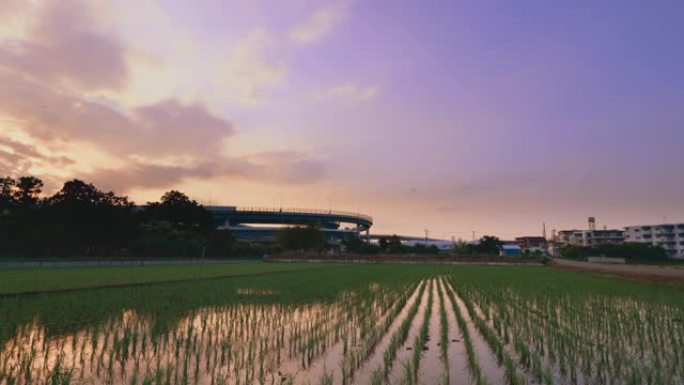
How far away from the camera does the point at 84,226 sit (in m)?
67.8

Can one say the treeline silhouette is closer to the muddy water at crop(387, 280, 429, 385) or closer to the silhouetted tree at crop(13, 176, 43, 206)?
the silhouetted tree at crop(13, 176, 43, 206)

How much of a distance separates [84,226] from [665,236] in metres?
152

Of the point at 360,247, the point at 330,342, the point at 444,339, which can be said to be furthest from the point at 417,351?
the point at 360,247

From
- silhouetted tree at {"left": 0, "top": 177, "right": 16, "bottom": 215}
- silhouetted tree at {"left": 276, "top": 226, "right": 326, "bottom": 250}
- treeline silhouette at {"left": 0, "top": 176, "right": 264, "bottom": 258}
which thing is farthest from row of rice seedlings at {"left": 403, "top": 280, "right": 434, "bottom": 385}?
silhouetted tree at {"left": 276, "top": 226, "right": 326, "bottom": 250}

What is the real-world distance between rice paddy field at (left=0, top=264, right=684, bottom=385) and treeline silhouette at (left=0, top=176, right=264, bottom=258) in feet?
139

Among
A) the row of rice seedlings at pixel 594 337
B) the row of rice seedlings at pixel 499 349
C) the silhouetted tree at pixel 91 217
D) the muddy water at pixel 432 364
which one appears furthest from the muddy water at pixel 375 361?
the silhouetted tree at pixel 91 217

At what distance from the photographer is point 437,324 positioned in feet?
42.9

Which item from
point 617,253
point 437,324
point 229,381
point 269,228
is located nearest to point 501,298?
point 437,324

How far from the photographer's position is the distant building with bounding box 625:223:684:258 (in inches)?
5221

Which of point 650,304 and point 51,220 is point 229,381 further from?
point 51,220

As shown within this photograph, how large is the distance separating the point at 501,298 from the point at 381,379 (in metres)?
14.7

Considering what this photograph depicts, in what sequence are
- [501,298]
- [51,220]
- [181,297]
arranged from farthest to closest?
[51,220] → [501,298] → [181,297]

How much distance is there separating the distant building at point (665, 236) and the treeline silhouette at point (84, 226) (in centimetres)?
12892

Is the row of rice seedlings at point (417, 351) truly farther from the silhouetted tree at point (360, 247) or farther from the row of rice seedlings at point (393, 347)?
the silhouetted tree at point (360, 247)
